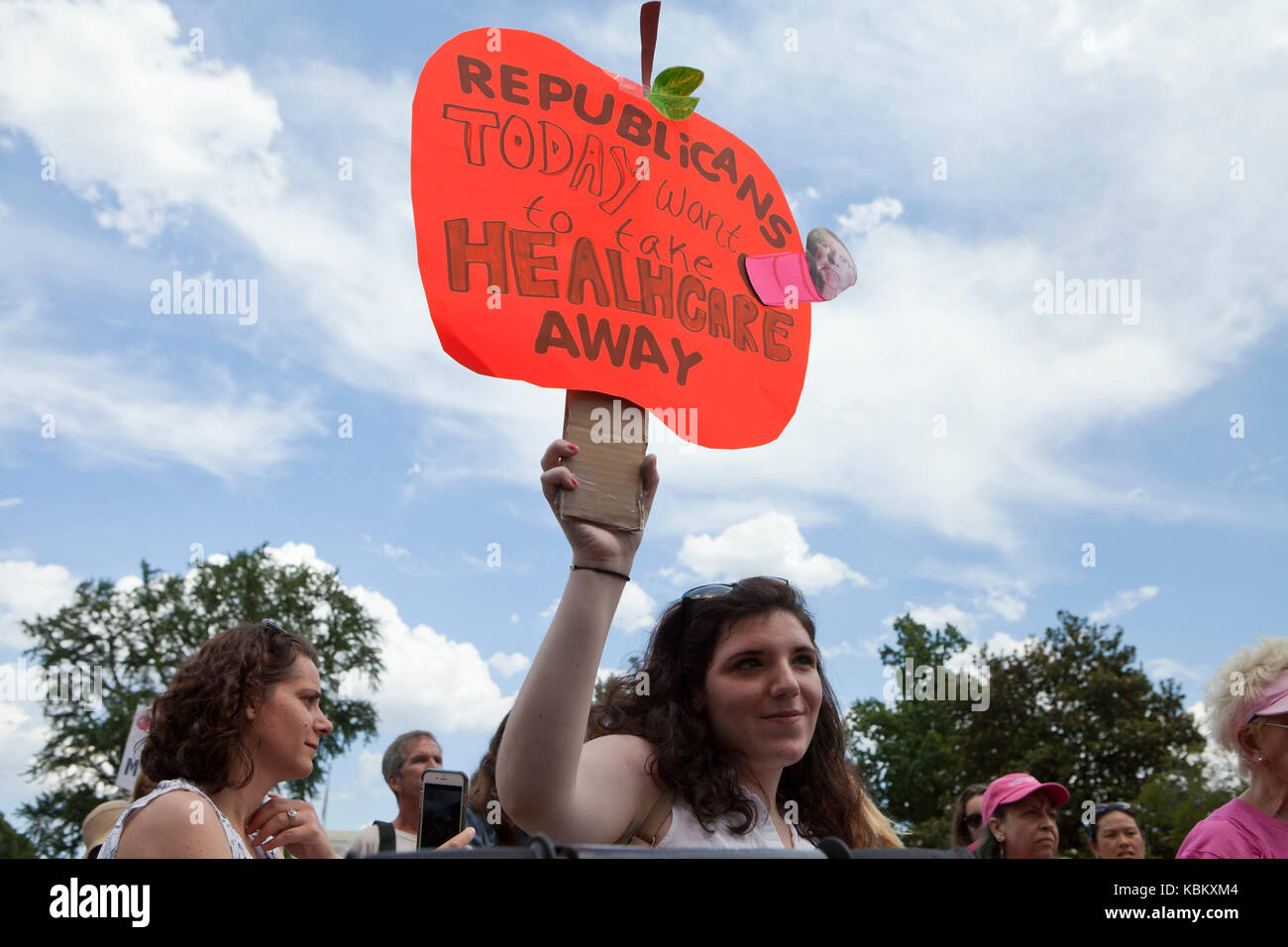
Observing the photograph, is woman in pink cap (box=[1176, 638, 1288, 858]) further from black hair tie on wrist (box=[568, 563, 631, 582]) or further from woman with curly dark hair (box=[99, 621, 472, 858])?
woman with curly dark hair (box=[99, 621, 472, 858])

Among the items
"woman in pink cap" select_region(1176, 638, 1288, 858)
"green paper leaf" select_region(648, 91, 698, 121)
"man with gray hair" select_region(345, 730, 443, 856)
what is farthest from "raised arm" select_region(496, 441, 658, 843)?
"man with gray hair" select_region(345, 730, 443, 856)

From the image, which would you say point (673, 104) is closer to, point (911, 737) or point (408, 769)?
point (408, 769)

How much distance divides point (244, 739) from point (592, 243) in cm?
173

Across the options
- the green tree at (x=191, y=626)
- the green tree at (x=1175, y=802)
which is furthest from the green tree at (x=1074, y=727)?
the green tree at (x=191, y=626)

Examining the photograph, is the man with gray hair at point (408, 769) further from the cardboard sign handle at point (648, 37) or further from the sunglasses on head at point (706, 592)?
the cardboard sign handle at point (648, 37)

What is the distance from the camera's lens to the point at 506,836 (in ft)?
11.1

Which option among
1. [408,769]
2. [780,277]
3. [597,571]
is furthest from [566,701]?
[408,769]

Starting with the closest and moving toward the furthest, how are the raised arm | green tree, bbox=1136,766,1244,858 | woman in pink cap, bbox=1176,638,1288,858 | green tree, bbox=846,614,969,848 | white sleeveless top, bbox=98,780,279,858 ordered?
the raised arm, white sleeveless top, bbox=98,780,279,858, woman in pink cap, bbox=1176,638,1288,858, green tree, bbox=1136,766,1244,858, green tree, bbox=846,614,969,848

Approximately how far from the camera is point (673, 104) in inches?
89.6

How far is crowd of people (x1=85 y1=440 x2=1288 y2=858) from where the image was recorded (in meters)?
1.66
